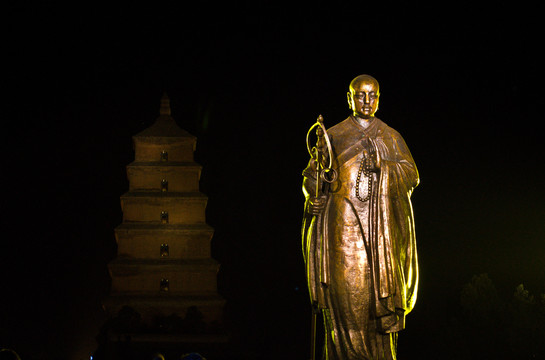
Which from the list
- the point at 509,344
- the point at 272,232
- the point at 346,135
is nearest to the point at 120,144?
the point at 272,232

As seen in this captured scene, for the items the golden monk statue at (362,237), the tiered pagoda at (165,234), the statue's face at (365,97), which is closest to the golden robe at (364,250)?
the golden monk statue at (362,237)

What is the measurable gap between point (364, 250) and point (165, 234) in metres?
14.5

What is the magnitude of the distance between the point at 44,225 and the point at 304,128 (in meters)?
6.21

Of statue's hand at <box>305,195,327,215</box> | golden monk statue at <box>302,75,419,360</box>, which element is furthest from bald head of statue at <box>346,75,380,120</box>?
statue's hand at <box>305,195,327,215</box>

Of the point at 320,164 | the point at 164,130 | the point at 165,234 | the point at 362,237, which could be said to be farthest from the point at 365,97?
the point at 165,234

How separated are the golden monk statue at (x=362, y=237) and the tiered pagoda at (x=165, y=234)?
523 inches

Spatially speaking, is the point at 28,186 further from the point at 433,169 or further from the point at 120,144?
the point at 433,169

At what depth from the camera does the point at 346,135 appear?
24.5 ft

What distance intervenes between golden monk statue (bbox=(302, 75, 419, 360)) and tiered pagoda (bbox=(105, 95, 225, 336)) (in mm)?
13274

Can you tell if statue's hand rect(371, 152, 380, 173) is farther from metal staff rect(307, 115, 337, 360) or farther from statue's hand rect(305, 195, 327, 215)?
statue's hand rect(305, 195, 327, 215)

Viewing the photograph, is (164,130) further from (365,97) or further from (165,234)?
(365,97)

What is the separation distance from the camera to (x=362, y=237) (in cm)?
725

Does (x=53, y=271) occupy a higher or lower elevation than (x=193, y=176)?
lower

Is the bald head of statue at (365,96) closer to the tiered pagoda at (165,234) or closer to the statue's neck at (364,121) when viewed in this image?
the statue's neck at (364,121)
